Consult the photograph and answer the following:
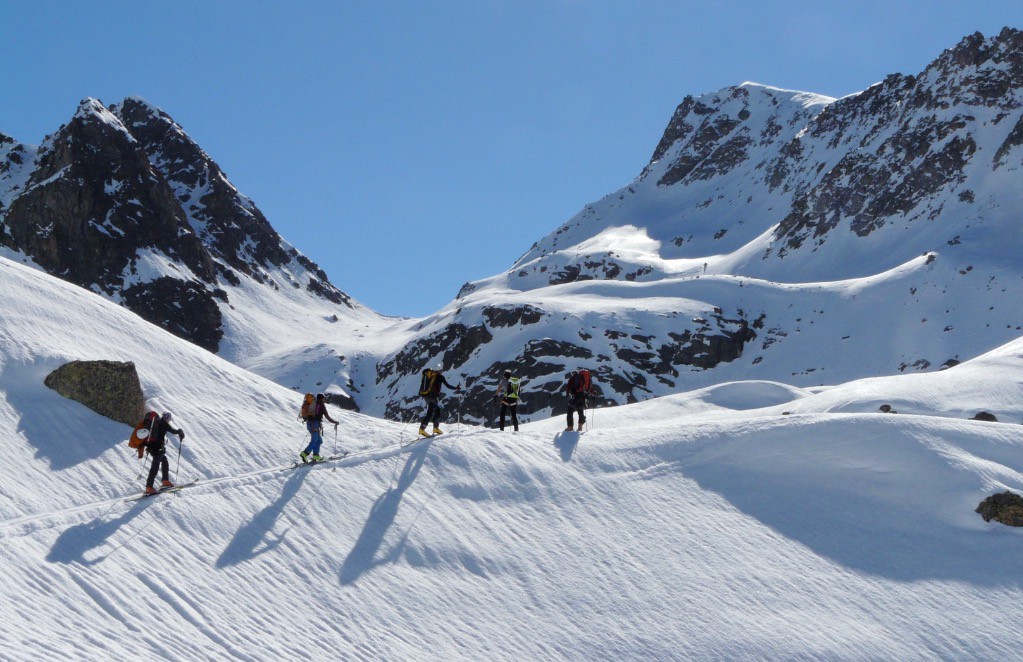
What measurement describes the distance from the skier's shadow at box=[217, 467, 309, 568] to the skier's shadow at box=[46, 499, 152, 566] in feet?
4.85

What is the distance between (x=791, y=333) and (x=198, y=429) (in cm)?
6780

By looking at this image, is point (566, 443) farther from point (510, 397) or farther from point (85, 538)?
point (85, 538)

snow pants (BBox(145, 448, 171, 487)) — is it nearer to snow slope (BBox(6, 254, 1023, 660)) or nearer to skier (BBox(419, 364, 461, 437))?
snow slope (BBox(6, 254, 1023, 660))

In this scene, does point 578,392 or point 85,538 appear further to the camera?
point 578,392

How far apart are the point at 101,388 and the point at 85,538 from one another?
599 centimetres

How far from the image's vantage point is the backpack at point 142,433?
16438mm

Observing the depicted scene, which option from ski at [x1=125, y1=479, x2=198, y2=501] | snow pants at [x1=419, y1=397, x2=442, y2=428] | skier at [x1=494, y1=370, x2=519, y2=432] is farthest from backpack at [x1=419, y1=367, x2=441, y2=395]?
ski at [x1=125, y1=479, x2=198, y2=501]

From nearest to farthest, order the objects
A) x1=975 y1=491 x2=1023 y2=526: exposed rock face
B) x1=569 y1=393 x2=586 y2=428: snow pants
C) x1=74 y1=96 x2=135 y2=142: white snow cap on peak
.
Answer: x1=975 y1=491 x2=1023 y2=526: exposed rock face, x1=569 y1=393 x2=586 y2=428: snow pants, x1=74 y1=96 x2=135 y2=142: white snow cap on peak

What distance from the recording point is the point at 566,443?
2262cm

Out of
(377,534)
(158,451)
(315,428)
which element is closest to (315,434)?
(315,428)

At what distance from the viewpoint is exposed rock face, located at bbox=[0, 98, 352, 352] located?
112500 millimetres

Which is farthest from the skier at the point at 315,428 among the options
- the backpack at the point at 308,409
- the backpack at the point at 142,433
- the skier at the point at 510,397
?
the skier at the point at 510,397

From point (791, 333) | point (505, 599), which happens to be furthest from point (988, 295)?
point (505, 599)

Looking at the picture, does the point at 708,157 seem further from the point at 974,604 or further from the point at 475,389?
the point at 974,604
